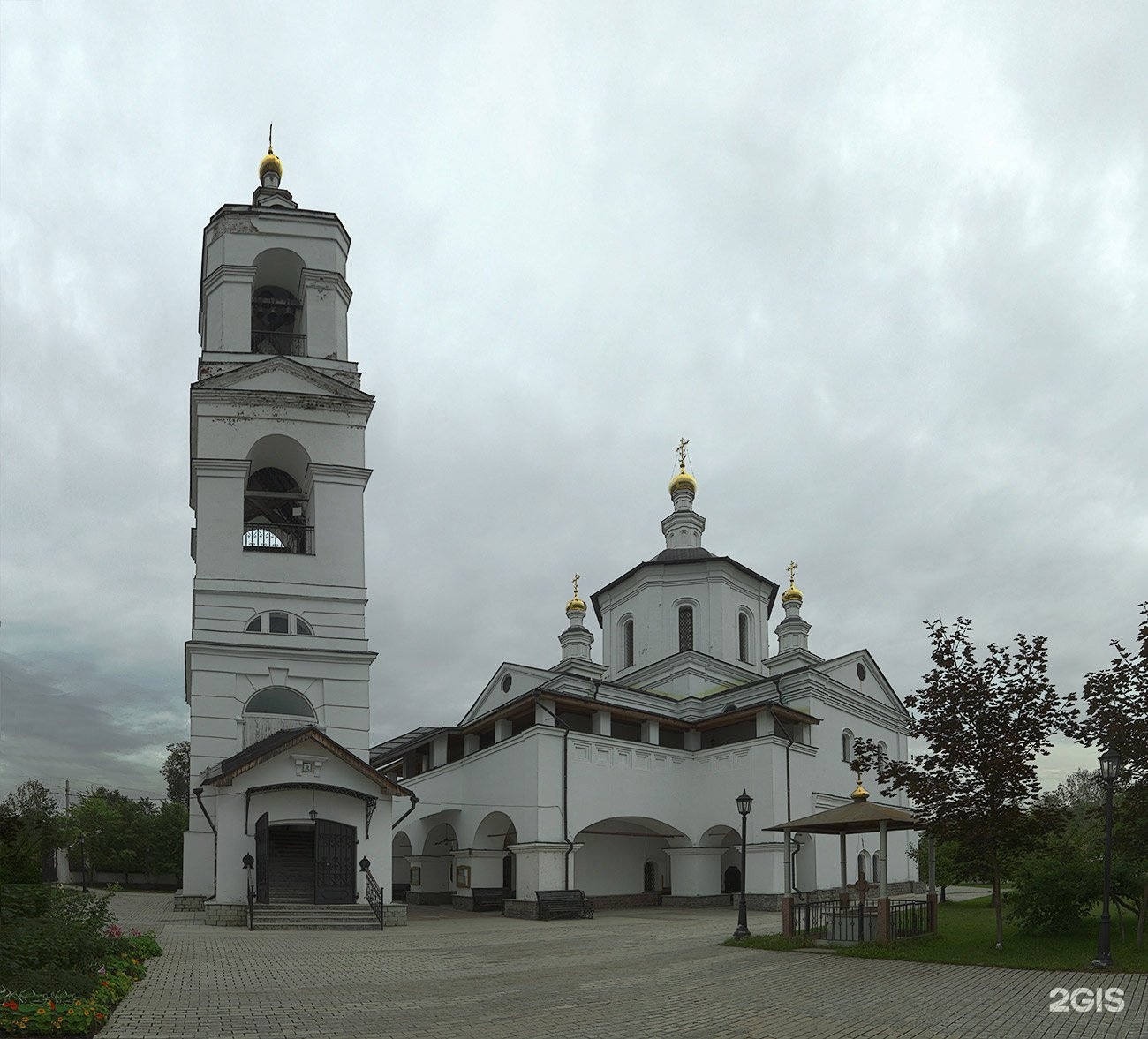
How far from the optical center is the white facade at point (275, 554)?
23.9 meters

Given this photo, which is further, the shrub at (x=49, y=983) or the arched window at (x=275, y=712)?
the arched window at (x=275, y=712)

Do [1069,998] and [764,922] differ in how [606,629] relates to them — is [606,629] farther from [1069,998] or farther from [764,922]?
[1069,998]

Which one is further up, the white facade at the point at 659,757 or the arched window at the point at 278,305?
the arched window at the point at 278,305

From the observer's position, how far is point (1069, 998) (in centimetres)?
1177

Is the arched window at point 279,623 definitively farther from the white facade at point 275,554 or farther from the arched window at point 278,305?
the arched window at point 278,305

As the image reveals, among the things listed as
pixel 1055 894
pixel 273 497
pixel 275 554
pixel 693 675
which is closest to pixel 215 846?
pixel 275 554

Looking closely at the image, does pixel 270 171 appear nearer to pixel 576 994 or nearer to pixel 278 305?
pixel 278 305

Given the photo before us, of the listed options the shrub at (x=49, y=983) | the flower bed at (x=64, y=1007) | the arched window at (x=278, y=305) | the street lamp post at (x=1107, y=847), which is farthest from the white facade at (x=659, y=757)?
the shrub at (x=49, y=983)

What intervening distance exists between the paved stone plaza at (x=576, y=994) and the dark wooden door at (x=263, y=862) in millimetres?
3965

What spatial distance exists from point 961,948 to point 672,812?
656 inches

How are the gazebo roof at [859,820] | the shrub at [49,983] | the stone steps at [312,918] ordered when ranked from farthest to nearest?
the stone steps at [312,918], the gazebo roof at [859,820], the shrub at [49,983]

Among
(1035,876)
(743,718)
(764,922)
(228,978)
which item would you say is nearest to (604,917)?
(764,922)

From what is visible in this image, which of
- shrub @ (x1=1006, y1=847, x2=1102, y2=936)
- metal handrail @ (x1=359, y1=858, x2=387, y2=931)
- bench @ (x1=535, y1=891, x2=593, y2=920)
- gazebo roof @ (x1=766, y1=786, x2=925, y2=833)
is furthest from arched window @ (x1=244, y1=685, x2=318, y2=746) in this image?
shrub @ (x1=1006, y1=847, x2=1102, y2=936)

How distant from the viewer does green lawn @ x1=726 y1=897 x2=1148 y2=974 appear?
14.4m
